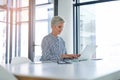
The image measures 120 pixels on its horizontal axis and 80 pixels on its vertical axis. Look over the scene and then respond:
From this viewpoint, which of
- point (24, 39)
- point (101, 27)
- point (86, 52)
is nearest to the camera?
point (86, 52)

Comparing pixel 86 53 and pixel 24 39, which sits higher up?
pixel 24 39

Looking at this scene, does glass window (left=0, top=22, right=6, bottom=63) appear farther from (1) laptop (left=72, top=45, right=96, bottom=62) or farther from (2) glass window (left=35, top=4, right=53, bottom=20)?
(1) laptop (left=72, top=45, right=96, bottom=62)

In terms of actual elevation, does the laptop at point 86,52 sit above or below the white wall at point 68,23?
below

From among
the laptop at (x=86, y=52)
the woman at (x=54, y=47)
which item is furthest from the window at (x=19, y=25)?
the laptop at (x=86, y=52)

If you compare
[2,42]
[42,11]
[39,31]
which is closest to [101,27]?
[39,31]

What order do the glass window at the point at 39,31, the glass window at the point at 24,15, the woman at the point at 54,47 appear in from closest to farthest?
the woman at the point at 54,47, the glass window at the point at 39,31, the glass window at the point at 24,15

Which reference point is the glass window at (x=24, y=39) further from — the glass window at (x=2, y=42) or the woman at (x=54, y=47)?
the woman at (x=54, y=47)

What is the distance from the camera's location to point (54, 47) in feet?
8.60

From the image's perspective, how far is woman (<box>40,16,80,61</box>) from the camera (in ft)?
8.24

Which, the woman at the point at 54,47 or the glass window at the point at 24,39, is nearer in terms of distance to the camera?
the woman at the point at 54,47

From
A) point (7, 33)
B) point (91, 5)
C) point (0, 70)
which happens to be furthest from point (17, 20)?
point (0, 70)

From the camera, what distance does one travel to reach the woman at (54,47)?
251cm

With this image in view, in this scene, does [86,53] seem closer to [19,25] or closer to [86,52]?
[86,52]

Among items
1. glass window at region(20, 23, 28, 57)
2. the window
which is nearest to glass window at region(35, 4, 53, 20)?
the window
